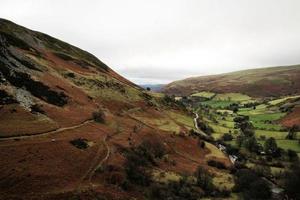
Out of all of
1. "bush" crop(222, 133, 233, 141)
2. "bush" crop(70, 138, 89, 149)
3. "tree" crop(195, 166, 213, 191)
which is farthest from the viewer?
"bush" crop(222, 133, 233, 141)

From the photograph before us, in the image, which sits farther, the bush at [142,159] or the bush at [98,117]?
the bush at [98,117]

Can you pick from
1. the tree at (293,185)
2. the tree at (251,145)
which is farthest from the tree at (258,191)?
the tree at (251,145)

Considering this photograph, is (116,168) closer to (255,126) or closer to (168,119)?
(168,119)

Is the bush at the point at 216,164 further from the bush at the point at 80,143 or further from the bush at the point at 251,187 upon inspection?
the bush at the point at 80,143

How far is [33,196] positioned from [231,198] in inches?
1420

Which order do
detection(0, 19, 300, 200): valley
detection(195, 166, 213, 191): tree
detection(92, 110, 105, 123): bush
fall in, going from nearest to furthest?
detection(0, 19, 300, 200): valley
detection(195, 166, 213, 191): tree
detection(92, 110, 105, 123): bush

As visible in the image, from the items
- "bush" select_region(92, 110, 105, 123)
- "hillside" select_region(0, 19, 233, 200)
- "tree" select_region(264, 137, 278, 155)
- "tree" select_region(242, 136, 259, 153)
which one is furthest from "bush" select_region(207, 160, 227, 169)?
"bush" select_region(92, 110, 105, 123)

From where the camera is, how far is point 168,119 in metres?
118

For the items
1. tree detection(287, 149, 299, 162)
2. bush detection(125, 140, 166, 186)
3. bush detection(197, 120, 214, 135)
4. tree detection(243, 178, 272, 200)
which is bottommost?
tree detection(287, 149, 299, 162)

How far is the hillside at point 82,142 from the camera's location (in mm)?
51906

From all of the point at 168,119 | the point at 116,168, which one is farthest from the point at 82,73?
the point at 116,168

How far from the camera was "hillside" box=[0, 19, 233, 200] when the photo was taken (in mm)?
51906

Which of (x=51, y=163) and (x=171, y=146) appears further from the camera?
(x=171, y=146)

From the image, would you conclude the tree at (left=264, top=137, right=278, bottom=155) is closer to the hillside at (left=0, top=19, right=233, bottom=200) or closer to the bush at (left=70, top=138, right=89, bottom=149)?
the hillside at (left=0, top=19, right=233, bottom=200)
